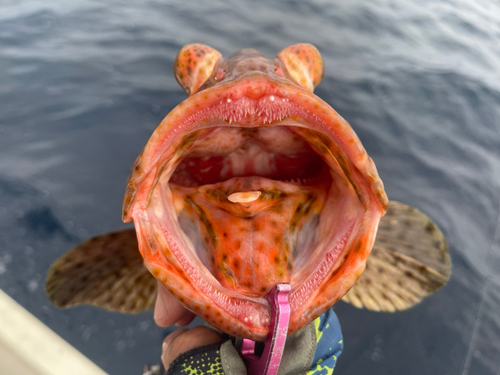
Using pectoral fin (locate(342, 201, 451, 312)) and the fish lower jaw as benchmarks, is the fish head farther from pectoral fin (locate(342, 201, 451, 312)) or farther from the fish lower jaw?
pectoral fin (locate(342, 201, 451, 312))

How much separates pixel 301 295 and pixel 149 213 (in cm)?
76

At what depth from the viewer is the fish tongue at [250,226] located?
1.49 metres

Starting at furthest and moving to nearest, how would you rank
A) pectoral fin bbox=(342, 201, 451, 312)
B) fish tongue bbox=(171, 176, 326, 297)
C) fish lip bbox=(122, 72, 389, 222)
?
1. pectoral fin bbox=(342, 201, 451, 312)
2. fish tongue bbox=(171, 176, 326, 297)
3. fish lip bbox=(122, 72, 389, 222)

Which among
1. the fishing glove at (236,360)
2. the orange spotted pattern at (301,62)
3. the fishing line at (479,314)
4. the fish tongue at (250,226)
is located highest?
the orange spotted pattern at (301,62)

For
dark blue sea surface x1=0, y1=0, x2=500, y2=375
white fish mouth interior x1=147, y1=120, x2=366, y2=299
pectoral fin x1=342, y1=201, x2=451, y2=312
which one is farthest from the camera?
dark blue sea surface x1=0, y1=0, x2=500, y2=375

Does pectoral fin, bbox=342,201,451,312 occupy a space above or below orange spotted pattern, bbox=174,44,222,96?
below

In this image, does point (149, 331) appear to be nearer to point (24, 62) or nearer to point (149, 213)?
point (149, 213)

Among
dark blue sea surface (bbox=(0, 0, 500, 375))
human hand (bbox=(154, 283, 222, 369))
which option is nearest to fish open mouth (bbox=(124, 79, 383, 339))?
human hand (bbox=(154, 283, 222, 369))

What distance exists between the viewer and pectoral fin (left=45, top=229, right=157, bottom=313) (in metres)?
2.05

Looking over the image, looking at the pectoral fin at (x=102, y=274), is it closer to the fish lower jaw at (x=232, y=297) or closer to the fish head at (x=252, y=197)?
the fish head at (x=252, y=197)

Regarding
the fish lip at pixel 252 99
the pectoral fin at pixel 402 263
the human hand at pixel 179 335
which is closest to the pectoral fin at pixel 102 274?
the human hand at pixel 179 335

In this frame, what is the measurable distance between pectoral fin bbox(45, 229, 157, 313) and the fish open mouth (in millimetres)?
732

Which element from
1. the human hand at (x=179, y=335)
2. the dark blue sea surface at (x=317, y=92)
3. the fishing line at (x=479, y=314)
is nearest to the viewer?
the human hand at (x=179, y=335)

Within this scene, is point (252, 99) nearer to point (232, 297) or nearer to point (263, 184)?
point (263, 184)
